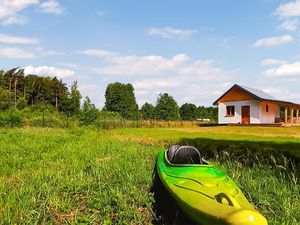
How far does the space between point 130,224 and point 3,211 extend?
179 centimetres

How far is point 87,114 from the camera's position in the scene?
1297 inches

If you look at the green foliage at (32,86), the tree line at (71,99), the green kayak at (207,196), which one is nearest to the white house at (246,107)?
the tree line at (71,99)

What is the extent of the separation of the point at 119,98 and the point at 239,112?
32392 millimetres

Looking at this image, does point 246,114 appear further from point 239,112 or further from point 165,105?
Answer: point 165,105

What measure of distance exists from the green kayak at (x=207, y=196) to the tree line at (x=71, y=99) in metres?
36.8

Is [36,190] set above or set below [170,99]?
below

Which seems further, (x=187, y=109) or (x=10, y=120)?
(x=187, y=109)

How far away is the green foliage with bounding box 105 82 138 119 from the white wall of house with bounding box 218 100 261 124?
27.9 m

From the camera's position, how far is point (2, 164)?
983cm

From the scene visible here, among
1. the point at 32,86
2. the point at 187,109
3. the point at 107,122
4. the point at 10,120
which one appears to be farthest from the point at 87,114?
the point at 32,86

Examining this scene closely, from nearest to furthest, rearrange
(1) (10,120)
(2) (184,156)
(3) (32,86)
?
1. (2) (184,156)
2. (1) (10,120)
3. (3) (32,86)

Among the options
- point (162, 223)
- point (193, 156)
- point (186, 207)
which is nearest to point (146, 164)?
point (193, 156)

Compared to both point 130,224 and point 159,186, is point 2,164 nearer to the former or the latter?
point 159,186

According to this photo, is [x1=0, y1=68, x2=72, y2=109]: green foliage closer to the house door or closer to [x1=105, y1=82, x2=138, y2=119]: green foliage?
[x1=105, y1=82, x2=138, y2=119]: green foliage
